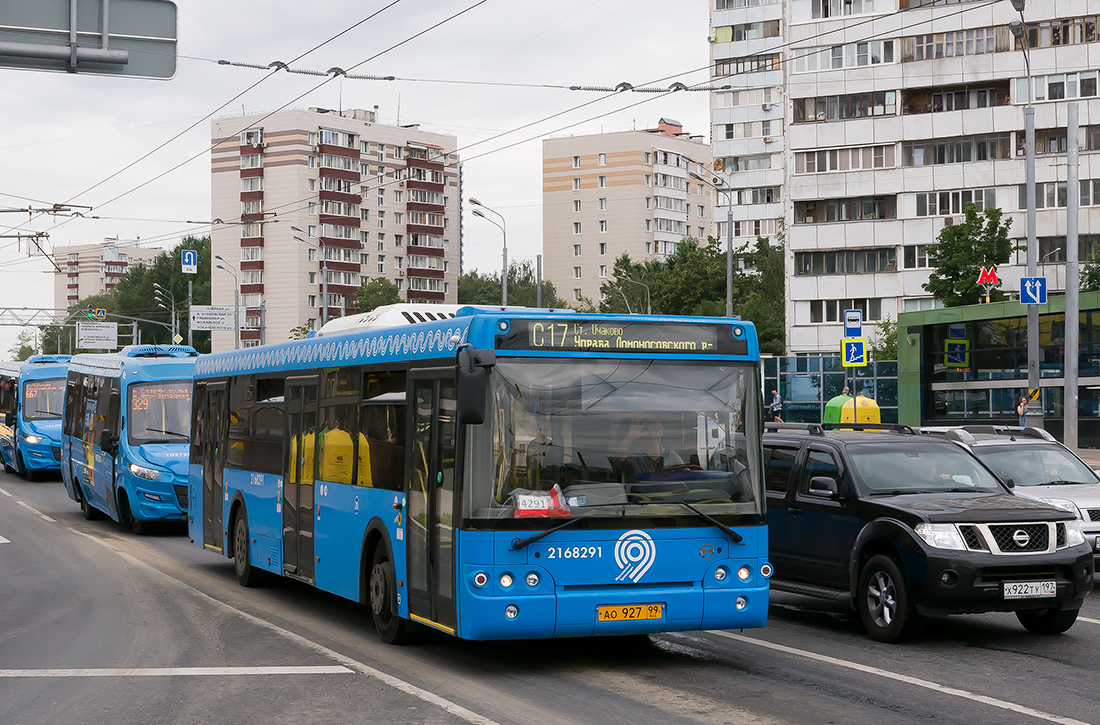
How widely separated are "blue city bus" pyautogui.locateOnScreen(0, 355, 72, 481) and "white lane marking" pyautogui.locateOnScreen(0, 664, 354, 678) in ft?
82.6

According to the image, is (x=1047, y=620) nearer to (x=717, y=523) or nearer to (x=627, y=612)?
(x=717, y=523)

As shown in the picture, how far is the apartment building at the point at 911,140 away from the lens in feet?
203

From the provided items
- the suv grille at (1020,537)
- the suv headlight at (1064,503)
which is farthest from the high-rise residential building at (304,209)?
the suv grille at (1020,537)

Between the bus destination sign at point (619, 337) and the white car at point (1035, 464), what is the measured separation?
4949 mm

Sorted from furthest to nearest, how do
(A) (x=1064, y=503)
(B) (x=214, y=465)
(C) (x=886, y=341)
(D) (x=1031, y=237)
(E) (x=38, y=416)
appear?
(C) (x=886, y=341) → (E) (x=38, y=416) → (D) (x=1031, y=237) → (B) (x=214, y=465) → (A) (x=1064, y=503)

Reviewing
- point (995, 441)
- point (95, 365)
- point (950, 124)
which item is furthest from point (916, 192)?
point (995, 441)

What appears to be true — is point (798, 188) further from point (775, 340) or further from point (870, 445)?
point (870, 445)

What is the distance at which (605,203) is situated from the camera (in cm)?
12812

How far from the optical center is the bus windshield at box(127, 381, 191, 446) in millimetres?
21109

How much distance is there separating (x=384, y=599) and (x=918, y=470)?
458cm

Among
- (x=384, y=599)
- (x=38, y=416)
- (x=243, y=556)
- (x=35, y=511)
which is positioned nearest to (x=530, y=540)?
(x=384, y=599)

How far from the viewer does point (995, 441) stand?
14.9 m

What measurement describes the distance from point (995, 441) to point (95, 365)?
15870mm

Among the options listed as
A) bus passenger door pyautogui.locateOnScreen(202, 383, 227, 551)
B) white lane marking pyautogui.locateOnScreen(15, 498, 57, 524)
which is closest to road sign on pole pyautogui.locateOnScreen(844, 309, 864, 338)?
white lane marking pyautogui.locateOnScreen(15, 498, 57, 524)
